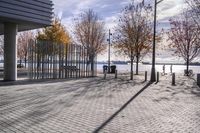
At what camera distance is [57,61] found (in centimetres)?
2856

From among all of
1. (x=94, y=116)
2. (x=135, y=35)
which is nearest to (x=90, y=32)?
(x=135, y=35)

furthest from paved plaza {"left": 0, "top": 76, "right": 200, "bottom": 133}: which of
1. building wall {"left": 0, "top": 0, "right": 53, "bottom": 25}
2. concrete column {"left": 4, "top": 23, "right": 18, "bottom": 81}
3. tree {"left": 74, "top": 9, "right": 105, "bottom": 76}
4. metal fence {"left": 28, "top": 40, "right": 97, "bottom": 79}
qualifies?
tree {"left": 74, "top": 9, "right": 105, "bottom": 76}

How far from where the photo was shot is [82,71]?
32.0 metres

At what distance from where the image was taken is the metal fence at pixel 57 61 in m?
25.9

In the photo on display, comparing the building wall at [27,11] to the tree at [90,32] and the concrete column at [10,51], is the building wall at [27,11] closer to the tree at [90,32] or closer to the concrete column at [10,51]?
the concrete column at [10,51]

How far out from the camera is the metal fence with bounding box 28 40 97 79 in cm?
2590

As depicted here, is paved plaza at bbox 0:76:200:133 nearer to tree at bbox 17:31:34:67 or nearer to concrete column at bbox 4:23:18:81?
concrete column at bbox 4:23:18:81

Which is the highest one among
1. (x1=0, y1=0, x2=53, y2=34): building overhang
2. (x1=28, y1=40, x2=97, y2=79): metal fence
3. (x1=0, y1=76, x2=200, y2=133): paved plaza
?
(x1=0, y1=0, x2=53, y2=34): building overhang

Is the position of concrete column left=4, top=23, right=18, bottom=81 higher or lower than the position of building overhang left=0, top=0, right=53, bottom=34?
lower

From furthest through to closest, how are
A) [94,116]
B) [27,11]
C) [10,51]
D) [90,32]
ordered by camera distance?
1. [90,32]
2. [10,51]
3. [27,11]
4. [94,116]

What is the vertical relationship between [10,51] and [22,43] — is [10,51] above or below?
below

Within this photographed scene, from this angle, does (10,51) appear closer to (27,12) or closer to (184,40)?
(27,12)

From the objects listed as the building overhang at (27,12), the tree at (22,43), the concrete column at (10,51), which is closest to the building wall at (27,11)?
the building overhang at (27,12)

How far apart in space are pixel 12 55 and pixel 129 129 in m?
16.1
